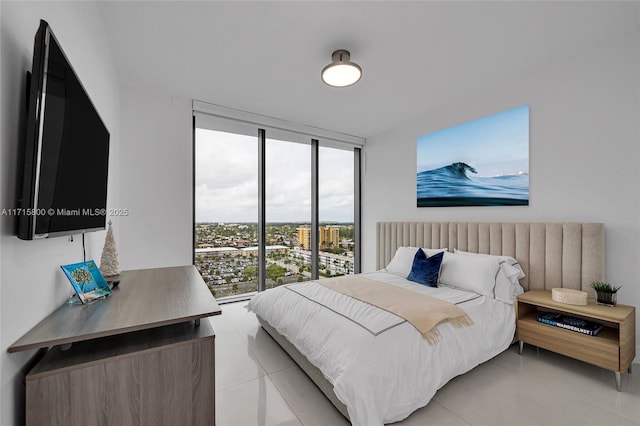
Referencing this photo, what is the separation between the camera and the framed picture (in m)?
1.22

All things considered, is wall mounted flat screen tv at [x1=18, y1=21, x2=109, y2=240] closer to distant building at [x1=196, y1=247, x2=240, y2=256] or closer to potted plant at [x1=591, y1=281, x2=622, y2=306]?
distant building at [x1=196, y1=247, x2=240, y2=256]

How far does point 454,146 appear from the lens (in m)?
3.39

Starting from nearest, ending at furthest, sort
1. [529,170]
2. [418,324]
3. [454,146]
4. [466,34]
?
[418,324] < [466,34] < [529,170] < [454,146]

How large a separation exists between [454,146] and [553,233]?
145cm

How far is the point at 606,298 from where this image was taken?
2092 mm

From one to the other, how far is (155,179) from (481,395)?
143 inches

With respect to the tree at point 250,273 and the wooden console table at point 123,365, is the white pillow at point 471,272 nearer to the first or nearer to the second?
the wooden console table at point 123,365

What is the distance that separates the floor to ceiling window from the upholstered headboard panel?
1.81 meters

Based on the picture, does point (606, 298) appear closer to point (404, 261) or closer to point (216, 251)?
point (404, 261)

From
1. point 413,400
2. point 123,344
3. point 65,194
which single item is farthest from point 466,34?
point 123,344

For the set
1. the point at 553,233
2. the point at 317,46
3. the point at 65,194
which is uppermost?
the point at 317,46

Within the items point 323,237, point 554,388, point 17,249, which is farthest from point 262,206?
point 554,388

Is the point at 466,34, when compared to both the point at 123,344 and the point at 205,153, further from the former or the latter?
the point at 205,153

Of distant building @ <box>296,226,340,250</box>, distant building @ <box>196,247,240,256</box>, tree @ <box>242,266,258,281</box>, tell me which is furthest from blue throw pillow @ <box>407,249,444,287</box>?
distant building @ <box>196,247,240,256</box>
